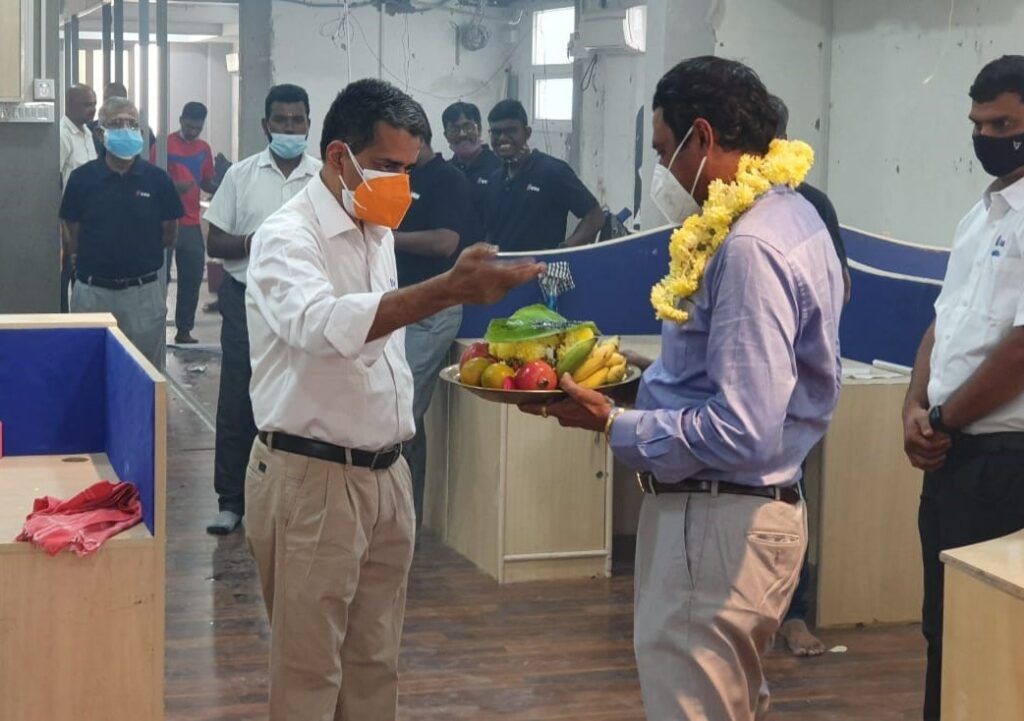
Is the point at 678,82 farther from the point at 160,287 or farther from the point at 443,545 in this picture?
the point at 160,287

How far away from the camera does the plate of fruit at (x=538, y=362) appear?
7.74ft

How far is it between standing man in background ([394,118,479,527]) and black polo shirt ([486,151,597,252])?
0.92 meters

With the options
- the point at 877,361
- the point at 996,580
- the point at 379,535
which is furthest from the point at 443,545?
the point at 996,580

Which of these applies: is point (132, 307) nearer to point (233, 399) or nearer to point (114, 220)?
point (114, 220)

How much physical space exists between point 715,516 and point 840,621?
8.03 feet

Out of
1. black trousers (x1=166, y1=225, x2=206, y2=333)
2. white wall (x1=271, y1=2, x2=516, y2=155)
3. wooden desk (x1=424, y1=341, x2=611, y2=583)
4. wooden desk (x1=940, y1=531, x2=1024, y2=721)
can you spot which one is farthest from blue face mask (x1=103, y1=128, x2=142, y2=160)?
wooden desk (x1=940, y1=531, x2=1024, y2=721)

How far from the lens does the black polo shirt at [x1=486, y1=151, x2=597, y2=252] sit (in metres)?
6.02

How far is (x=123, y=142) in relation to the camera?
599cm

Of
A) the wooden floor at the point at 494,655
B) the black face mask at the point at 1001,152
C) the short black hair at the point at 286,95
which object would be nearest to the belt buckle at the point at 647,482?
the black face mask at the point at 1001,152

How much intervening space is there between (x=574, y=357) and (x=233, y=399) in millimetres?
3016

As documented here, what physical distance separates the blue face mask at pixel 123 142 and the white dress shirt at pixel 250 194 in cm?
96

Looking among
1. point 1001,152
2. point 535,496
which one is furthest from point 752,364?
point 535,496

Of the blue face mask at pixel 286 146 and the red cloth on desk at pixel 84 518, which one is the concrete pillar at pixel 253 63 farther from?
the red cloth on desk at pixel 84 518

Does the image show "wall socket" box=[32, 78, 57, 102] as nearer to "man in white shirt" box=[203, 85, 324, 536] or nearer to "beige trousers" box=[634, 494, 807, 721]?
"man in white shirt" box=[203, 85, 324, 536]
